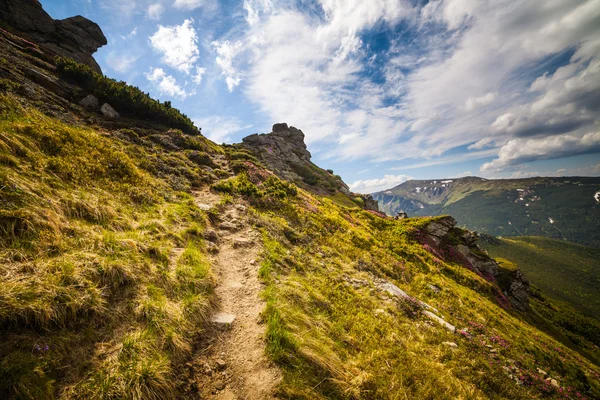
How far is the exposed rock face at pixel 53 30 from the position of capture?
108ft

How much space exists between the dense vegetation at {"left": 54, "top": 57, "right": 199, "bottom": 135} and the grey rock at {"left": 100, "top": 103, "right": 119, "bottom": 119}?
2202 millimetres

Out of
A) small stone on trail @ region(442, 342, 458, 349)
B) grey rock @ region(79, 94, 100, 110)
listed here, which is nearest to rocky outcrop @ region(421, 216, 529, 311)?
small stone on trail @ region(442, 342, 458, 349)

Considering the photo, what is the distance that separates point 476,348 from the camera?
11047 millimetres

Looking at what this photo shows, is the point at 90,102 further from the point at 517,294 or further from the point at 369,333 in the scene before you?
the point at 517,294

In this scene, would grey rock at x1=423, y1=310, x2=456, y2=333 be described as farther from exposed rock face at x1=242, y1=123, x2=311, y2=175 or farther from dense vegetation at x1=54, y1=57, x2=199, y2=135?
exposed rock face at x1=242, y1=123, x2=311, y2=175

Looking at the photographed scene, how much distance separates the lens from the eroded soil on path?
5137 mm

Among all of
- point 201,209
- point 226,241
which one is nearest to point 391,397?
point 226,241

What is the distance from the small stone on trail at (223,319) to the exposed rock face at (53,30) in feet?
162

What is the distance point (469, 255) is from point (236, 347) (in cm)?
4001

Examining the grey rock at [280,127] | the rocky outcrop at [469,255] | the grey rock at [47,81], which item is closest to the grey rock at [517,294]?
the rocky outcrop at [469,255]

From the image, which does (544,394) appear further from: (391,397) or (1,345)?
(1,345)

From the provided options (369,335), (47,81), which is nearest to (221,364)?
(369,335)

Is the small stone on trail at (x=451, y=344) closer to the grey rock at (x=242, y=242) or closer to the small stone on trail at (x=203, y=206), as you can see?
the grey rock at (x=242, y=242)

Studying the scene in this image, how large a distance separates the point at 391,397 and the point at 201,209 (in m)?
13.9
